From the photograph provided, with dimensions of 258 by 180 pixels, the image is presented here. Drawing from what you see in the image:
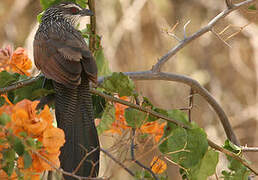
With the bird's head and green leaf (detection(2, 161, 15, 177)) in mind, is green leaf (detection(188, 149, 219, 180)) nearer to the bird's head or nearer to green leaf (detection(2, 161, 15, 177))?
green leaf (detection(2, 161, 15, 177))

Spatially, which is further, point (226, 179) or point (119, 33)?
point (119, 33)

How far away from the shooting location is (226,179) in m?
1.58

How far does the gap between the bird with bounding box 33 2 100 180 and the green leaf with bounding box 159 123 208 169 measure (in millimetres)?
262

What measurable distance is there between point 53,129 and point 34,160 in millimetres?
102

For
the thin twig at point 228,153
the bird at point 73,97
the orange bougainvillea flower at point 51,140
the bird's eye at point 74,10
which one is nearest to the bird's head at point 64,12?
the bird's eye at point 74,10

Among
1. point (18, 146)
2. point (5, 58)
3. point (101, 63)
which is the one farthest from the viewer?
point (101, 63)

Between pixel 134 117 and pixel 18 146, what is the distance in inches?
20.5

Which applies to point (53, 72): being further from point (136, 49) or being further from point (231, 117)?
point (231, 117)

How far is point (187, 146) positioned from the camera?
1.49 meters

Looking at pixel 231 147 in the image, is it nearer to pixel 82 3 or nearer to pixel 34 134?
pixel 34 134

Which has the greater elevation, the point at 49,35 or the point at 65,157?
the point at 49,35

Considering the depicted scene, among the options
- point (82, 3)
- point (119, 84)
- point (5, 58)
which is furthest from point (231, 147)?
point (82, 3)

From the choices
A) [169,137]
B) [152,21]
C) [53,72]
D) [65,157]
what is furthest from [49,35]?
[152,21]

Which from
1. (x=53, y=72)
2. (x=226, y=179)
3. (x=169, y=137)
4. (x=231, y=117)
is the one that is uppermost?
(x=53, y=72)
